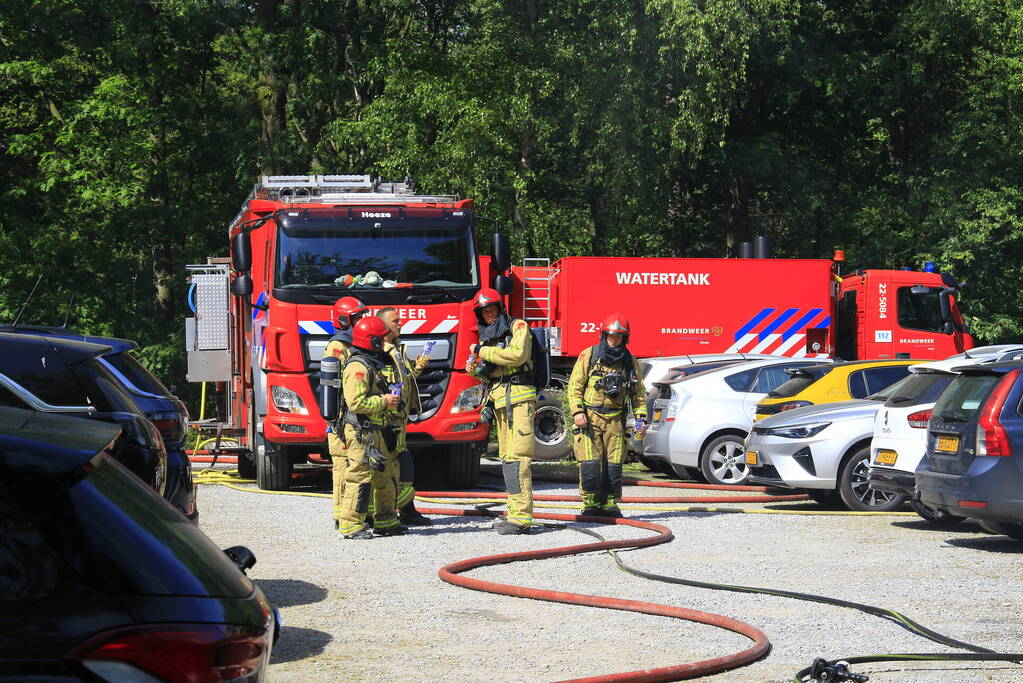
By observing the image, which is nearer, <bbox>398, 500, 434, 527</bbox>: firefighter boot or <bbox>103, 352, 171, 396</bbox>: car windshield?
<bbox>103, 352, 171, 396</bbox>: car windshield

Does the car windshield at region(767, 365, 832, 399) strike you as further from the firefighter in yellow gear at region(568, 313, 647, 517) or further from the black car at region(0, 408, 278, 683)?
the black car at region(0, 408, 278, 683)

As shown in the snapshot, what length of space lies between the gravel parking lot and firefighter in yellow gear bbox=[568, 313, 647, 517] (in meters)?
0.46

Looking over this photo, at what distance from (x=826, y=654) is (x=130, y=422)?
3611 millimetres

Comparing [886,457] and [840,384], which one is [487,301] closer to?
[886,457]

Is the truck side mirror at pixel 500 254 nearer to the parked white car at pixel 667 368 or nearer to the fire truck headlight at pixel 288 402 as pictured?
the parked white car at pixel 667 368

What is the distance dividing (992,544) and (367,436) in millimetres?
4963

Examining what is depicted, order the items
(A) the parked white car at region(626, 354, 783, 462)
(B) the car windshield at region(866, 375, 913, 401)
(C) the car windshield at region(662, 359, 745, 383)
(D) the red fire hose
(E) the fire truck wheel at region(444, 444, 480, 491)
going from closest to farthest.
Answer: (D) the red fire hose
(B) the car windshield at region(866, 375, 913, 401)
(E) the fire truck wheel at region(444, 444, 480, 491)
(C) the car windshield at region(662, 359, 745, 383)
(A) the parked white car at region(626, 354, 783, 462)

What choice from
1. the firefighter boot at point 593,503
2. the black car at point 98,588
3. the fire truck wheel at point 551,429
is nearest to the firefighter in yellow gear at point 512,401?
the firefighter boot at point 593,503

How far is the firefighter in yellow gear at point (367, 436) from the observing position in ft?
35.4

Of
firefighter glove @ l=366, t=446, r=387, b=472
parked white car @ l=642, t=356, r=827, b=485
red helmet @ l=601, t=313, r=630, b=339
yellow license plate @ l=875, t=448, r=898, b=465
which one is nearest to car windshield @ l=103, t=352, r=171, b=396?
firefighter glove @ l=366, t=446, r=387, b=472

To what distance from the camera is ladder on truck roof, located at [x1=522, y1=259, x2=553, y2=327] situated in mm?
21047

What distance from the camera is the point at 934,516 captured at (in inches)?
454

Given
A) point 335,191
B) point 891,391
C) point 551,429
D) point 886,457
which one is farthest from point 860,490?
point 551,429

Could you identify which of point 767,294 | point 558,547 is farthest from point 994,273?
point 558,547
